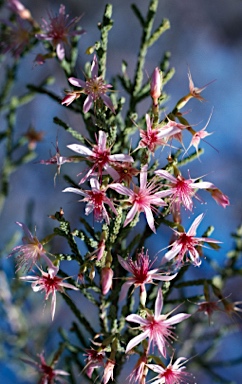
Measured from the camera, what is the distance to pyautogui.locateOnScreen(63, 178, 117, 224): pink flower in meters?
1.02

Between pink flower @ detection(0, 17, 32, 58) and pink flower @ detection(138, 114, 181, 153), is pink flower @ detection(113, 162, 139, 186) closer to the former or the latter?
pink flower @ detection(138, 114, 181, 153)

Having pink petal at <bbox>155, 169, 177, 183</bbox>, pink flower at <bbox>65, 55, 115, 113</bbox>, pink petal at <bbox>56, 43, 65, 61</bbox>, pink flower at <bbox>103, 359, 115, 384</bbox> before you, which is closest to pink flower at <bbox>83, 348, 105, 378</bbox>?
A: pink flower at <bbox>103, 359, 115, 384</bbox>

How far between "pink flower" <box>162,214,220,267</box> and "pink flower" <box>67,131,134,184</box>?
0.58 ft

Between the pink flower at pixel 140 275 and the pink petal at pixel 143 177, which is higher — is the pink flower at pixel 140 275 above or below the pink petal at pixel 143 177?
below

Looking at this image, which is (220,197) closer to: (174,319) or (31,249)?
(174,319)

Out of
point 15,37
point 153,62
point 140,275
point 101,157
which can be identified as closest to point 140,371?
point 140,275

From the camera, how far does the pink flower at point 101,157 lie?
1025 mm

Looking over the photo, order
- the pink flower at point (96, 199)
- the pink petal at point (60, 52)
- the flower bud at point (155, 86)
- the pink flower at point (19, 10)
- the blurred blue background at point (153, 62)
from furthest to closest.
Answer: the blurred blue background at point (153, 62) → the pink flower at point (19, 10) → the pink petal at point (60, 52) → the flower bud at point (155, 86) → the pink flower at point (96, 199)

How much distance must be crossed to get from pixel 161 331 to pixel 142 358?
6 centimetres

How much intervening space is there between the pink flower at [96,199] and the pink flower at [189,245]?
0.14m

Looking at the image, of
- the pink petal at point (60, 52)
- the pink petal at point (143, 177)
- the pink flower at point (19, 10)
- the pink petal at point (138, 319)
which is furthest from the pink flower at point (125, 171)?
the pink flower at point (19, 10)

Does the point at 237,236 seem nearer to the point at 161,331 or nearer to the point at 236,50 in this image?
the point at 161,331

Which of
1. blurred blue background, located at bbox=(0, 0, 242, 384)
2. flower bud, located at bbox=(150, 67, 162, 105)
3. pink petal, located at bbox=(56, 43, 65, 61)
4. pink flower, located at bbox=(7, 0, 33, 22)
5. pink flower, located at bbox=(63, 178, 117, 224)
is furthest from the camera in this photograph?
blurred blue background, located at bbox=(0, 0, 242, 384)

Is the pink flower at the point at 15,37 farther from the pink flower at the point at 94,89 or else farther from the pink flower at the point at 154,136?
the pink flower at the point at 154,136
